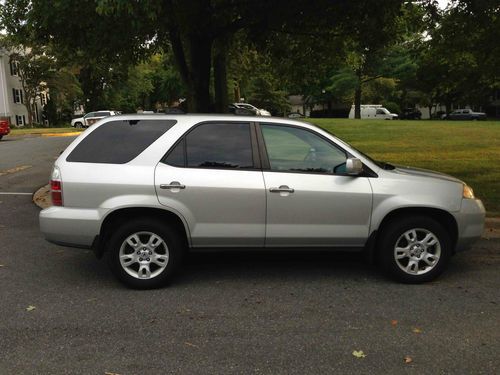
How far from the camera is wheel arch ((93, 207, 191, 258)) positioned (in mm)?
5199

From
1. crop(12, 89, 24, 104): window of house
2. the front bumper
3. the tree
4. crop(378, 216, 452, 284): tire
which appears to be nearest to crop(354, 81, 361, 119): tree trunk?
crop(12, 89, 24, 104): window of house

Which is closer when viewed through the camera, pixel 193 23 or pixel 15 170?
pixel 193 23

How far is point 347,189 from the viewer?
5258mm

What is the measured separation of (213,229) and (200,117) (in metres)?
1.14

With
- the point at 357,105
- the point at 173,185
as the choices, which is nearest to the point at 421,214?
the point at 173,185

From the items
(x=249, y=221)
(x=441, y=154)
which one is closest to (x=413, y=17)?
(x=441, y=154)

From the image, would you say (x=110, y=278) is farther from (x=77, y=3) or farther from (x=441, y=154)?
(x=441, y=154)

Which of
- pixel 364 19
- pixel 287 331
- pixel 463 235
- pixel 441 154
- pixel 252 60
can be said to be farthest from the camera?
pixel 252 60

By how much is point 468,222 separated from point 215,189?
8.35ft

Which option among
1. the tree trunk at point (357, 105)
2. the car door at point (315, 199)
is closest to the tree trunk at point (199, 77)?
the car door at point (315, 199)

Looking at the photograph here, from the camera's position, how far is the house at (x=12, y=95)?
51281 millimetres

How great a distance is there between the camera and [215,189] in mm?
5148

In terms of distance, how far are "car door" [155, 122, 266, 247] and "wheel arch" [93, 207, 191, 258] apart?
0.13 metres

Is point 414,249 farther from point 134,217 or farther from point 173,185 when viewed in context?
point 134,217
